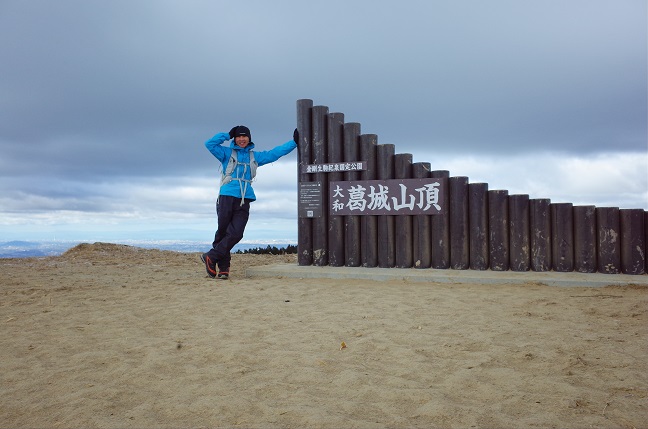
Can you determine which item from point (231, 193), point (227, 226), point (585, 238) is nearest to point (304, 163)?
point (231, 193)

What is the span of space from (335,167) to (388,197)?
110 centimetres

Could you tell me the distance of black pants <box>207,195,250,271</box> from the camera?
8133 mm

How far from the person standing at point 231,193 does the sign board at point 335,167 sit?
1008 mm

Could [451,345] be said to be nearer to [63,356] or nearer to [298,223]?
[63,356]

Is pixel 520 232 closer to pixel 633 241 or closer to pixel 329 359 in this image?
pixel 633 241

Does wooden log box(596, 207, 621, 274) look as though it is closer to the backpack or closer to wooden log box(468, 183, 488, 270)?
wooden log box(468, 183, 488, 270)

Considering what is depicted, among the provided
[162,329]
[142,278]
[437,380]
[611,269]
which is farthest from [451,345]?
[142,278]

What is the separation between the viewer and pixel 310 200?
29.0ft

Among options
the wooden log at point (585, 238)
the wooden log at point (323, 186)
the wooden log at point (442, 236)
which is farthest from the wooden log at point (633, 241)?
the wooden log at point (323, 186)

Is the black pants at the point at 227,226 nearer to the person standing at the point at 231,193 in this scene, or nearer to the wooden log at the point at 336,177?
the person standing at the point at 231,193

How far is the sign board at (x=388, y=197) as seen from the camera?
814 centimetres

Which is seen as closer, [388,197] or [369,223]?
[388,197]

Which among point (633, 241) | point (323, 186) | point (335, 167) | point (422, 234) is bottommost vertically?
point (633, 241)

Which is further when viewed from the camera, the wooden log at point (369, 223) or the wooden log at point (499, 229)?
the wooden log at point (369, 223)
